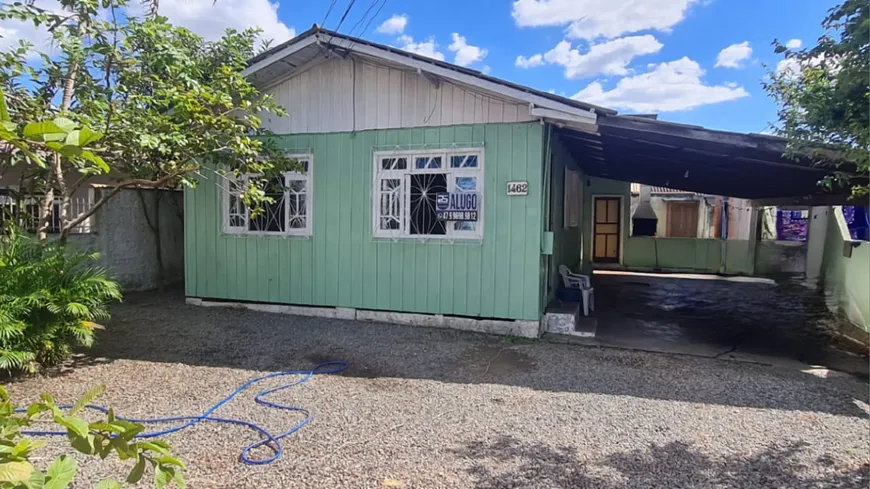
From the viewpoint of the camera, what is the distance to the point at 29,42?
4672mm

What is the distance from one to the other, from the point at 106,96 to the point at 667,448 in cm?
592

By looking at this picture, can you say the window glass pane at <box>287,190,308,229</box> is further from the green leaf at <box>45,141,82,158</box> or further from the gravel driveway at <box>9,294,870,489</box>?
the green leaf at <box>45,141,82,158</box>

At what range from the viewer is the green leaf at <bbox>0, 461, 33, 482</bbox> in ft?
3.07

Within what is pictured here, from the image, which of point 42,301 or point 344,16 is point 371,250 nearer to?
point 344,16

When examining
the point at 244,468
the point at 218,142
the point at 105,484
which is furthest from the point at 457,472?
the point at 218,142

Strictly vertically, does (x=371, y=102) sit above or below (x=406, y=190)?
above

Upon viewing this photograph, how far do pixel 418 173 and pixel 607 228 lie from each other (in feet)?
35.6

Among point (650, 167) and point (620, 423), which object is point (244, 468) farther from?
point (650, 167)

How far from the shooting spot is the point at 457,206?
235 inches

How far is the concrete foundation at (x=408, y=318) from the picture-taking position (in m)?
5.88

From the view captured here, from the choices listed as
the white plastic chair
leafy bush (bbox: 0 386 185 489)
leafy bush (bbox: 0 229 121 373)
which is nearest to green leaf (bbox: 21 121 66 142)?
leafy bush (bbox: 0 386 185 489)

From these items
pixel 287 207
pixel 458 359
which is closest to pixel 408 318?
pixel 458 359

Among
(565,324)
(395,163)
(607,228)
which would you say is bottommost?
(565,324)

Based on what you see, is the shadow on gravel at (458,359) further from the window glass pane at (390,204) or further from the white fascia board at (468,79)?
the white fascia board at (468,79)
